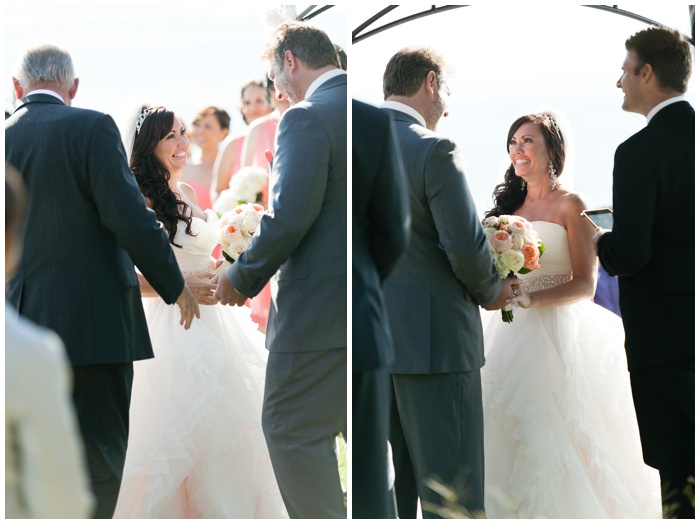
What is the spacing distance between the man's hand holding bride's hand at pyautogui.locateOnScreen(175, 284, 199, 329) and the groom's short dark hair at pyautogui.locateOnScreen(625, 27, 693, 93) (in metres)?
1.99

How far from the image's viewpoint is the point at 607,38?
388 cm

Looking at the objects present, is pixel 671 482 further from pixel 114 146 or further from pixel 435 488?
pixel 114 146

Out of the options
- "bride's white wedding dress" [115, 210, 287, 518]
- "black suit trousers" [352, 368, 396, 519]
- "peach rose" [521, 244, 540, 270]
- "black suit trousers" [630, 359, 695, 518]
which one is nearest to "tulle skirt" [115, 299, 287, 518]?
"bride's white wedding dress" [115, 210, 287, 518]

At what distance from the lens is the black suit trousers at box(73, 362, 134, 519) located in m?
3.61

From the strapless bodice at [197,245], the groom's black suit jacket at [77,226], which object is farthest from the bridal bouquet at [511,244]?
the groom's black suit jacket at [77,226]

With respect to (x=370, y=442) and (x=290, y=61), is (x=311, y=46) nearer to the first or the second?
(x=290, y=61)

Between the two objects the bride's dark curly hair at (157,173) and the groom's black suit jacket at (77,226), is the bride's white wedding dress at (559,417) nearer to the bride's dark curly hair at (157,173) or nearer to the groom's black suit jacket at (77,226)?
the bride's dark curly hair at (157,173)

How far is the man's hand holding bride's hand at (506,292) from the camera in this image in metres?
3.85

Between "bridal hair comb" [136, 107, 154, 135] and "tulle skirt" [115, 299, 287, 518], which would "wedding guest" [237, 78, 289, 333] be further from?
"bridal hair comb" [136, 107, 154, 135]

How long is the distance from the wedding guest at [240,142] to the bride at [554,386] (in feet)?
3.30

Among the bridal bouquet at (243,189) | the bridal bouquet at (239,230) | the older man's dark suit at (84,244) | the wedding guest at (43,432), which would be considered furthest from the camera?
the bridal bouquet at (243,189)

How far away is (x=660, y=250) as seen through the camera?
12.6 ft

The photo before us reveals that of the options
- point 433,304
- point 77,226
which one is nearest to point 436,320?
point 433,304

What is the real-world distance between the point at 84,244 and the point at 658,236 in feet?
7.23
